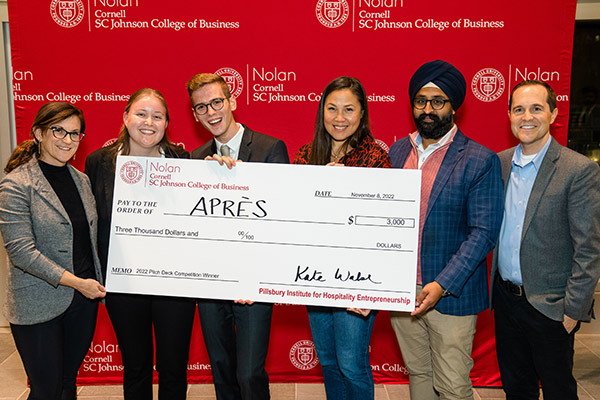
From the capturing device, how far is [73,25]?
9.93 ft

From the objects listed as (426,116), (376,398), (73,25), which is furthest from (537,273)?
(73,25)

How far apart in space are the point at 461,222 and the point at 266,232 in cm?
86

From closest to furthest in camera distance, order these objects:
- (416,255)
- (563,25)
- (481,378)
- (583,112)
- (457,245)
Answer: (416,255) → (457,245) → (563,25) → (481,378) → (583,112)

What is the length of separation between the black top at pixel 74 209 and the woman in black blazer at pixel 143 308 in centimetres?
11

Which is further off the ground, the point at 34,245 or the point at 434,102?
the point at 434,102

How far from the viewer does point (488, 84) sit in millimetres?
3061

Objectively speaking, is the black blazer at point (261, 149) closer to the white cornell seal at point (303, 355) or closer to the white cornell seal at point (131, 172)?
the white cornell seal at point (131, 172)

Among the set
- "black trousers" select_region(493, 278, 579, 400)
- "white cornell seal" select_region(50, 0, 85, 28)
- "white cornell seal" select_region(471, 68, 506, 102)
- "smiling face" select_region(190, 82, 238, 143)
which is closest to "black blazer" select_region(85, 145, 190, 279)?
"smiling face" select_region(190, 82, 238, 143)

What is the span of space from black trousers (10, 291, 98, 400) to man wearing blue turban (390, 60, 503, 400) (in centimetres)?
146

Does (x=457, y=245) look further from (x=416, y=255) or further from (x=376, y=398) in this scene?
(x=376, y=398)

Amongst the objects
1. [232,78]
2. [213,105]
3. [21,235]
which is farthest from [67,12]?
[21,235]

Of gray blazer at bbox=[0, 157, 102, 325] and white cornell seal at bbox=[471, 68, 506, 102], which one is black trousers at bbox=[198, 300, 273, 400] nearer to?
gray blazer at bbox=[0, 157, 102, 325]

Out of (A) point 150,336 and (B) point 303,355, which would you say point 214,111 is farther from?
(B) point 303,355

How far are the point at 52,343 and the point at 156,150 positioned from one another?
0.93 meters
